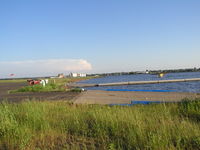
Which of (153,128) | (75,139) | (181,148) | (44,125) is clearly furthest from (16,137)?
(181,148)

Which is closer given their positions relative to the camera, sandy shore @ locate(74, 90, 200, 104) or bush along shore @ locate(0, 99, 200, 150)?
bush along shore @ locate(0, 99, 200, 150)

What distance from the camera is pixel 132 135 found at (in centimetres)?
411

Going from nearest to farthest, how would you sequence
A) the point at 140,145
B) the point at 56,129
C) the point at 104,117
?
the point at 140,145
the point at 56,129
the point at 104,117

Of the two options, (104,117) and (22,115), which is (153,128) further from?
(22,115)

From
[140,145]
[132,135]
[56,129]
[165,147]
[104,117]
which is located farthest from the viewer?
[104,117]

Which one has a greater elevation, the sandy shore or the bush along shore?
the bush along shore

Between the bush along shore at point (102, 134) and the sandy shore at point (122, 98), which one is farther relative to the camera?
the sandy shore at point (122, 98)

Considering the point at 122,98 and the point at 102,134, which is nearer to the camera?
the point at 102,134

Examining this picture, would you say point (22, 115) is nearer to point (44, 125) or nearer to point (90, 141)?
point (44, 125)

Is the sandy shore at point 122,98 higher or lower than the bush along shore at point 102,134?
lower

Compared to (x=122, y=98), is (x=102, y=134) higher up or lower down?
higher up

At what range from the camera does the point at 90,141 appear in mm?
4348

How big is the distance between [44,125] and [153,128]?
3.22 metres

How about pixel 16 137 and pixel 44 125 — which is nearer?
pixel 16 137
